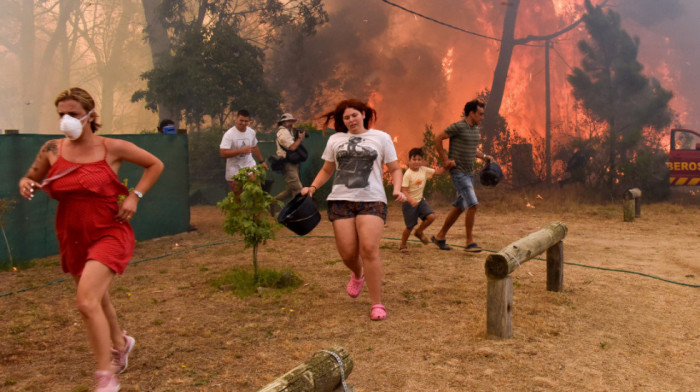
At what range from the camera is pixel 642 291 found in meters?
5.78

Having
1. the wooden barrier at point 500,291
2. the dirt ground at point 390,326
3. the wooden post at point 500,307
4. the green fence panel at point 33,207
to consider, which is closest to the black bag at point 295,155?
the green fence panel at point 33,207

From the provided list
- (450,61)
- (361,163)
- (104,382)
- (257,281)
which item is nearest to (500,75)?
(450,61)

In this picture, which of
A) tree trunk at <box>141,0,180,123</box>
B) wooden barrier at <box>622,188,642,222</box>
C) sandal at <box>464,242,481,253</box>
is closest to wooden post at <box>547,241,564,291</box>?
sandal at <box>464,242,481,253</box>

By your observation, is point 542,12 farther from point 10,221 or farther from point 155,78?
point 10,221

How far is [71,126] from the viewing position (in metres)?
3.28

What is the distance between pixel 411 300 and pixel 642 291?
233 centimetres

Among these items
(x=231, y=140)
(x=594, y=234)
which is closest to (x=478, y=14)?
(x=594, y=234)

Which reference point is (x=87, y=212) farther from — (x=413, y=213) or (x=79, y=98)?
(x=413, y=213)

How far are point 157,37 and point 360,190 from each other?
19.5 meters

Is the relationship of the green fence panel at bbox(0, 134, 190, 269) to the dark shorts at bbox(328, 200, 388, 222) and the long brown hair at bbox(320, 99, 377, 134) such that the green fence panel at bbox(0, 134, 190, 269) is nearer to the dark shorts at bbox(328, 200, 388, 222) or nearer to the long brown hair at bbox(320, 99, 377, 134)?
the long brown hair at bbox(320, 99, 377, 134)

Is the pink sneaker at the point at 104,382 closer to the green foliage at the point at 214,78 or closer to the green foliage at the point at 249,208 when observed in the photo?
the green foliage at the point at 249,208

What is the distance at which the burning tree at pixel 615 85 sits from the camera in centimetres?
1917

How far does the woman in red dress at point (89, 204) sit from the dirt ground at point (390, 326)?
0.63 metres

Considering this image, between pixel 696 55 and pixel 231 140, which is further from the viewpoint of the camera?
pixel 696 55
